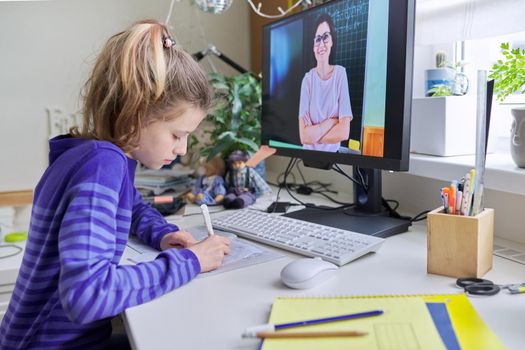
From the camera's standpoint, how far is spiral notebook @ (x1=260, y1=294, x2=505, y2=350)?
1.72 ft

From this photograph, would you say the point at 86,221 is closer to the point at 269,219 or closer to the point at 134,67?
the point at 134,67

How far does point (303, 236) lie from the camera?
0.91 meters

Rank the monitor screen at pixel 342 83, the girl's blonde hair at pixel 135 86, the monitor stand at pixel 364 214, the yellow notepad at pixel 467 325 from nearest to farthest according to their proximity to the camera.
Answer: the yellow notepad at pixel 467 325
the girl's blonde hair at pixel 135 86
the monitor screen at pixel 342 83
the monitor stand at pixel 364 214

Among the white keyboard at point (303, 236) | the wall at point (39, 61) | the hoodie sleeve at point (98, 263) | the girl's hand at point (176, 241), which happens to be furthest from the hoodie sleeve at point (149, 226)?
the wall at point (39, 61)

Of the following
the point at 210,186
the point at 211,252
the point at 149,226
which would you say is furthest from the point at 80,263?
the point at 210,186

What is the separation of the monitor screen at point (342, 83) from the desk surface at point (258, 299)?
0.23 metres

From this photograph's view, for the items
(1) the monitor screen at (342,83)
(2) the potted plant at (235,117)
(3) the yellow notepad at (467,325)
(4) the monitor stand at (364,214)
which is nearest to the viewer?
(3) the yellow notepad at (467,325)

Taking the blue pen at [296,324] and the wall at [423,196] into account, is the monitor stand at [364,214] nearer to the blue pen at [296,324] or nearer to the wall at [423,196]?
the wall at [423,196]

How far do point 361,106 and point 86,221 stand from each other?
22.7 inches

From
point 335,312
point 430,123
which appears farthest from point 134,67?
point 430,123

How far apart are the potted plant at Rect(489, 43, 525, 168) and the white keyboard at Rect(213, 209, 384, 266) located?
32 cm

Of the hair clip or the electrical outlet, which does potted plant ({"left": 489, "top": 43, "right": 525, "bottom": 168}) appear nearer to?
the hair clip

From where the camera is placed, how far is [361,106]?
98 cm

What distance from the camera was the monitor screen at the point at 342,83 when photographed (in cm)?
89
